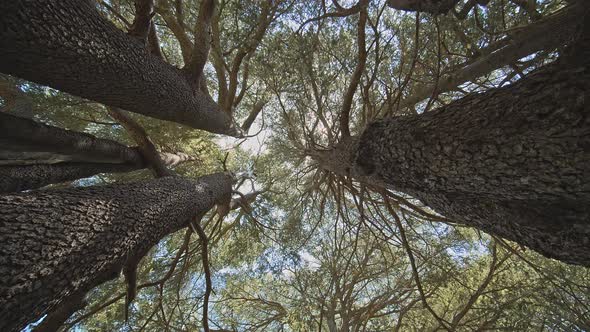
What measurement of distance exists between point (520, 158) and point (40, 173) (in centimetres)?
326

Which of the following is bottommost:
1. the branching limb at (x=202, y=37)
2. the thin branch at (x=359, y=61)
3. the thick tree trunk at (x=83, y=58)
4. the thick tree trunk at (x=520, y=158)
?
the thick tree trunk at (x=520, y=158)

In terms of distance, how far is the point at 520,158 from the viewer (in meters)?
1.13

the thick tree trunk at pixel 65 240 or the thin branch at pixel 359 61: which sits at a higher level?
the thin branch at pixel 359 61

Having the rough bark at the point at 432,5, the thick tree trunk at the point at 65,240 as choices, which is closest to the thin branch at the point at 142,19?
the thick tree trunk at the point at 65,240

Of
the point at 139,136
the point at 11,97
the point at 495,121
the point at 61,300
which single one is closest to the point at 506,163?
the point at 495,121

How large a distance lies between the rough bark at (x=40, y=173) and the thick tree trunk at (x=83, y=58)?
2.91 feet

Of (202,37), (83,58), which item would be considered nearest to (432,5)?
(202,37)

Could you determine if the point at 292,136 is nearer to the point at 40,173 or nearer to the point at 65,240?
the point at 40,173

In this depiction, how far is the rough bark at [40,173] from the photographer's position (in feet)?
6.97

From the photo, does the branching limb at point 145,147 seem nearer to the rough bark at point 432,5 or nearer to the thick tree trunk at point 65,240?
the thick tree trunk at point 65,240

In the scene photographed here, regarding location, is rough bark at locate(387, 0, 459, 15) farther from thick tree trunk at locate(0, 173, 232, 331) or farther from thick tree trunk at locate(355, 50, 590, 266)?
thick tree trunk at locate(0, 173, 232, 331)

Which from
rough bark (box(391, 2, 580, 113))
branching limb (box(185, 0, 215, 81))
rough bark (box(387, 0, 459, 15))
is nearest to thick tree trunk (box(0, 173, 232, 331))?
branching limb (box(185, 0, 215, 81))

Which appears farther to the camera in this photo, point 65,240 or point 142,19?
point 142,19

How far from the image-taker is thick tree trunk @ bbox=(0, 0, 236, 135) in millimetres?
1374
